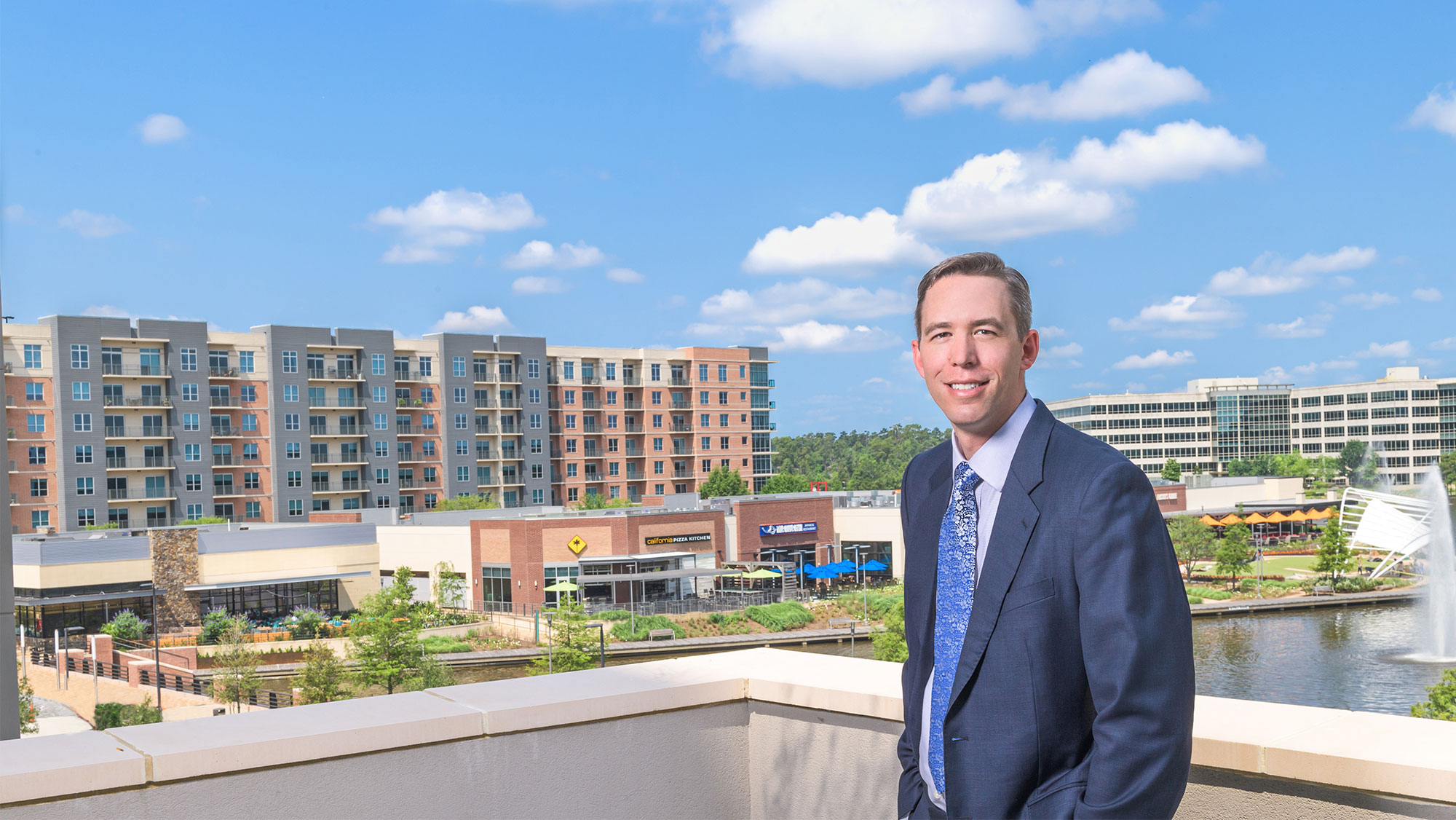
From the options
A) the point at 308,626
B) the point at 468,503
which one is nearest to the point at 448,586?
the point at 308,626

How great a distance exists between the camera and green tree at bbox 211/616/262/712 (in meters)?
30.5

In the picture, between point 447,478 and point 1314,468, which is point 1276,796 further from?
point 1314,468

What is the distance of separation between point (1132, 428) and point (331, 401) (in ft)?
280

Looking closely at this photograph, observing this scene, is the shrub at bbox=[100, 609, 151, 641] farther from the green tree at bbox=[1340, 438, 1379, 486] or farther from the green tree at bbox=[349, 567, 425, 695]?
the green tree at bbox=[1340, 438, 1379, 486]

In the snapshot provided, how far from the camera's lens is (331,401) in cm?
6531

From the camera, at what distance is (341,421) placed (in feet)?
215

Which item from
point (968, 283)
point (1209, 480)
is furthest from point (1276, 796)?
point (1209, 480)

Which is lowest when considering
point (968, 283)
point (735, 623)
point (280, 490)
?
point (735, 623)

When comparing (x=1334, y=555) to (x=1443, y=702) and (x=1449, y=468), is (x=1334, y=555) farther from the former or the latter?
(x=1449, y=468)

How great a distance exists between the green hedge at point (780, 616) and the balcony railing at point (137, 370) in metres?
36.1

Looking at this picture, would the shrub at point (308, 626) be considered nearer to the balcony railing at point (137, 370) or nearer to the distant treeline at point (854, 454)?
the balcony railing at point (137, 370)

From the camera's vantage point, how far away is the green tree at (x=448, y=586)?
47.5m

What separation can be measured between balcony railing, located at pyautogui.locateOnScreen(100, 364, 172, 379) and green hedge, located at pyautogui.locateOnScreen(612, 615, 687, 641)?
107 ft

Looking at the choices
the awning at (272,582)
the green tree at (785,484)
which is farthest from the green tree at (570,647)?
the green tree at (785,484)
